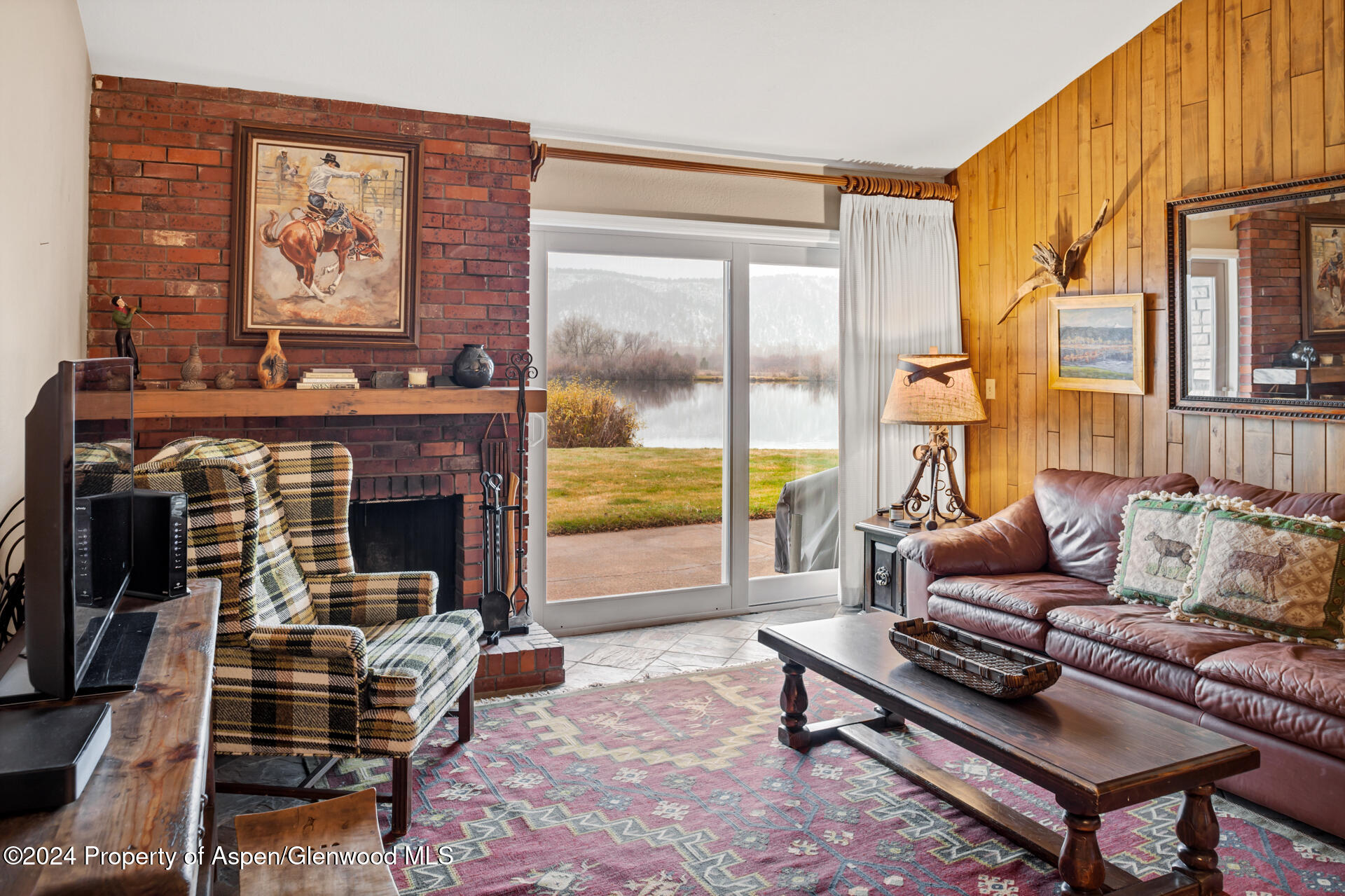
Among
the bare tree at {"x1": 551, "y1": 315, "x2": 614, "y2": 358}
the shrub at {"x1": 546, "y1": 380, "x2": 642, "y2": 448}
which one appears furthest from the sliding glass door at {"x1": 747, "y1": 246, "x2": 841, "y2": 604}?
the bare tree at {"x1": 551, "y1": 315, "x2": 614, "y2": 358}

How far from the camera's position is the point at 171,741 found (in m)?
1.15

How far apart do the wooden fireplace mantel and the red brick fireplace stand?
0.03 m

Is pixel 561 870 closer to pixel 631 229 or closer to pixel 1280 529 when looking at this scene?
pixel 1280 529

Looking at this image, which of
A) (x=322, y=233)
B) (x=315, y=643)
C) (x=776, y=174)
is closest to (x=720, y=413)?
(x=776, y=174)

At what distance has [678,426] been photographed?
461cm

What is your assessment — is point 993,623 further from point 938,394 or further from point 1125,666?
point 938,394

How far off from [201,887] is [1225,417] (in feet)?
12.3

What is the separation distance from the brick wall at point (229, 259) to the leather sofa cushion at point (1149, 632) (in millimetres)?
2418

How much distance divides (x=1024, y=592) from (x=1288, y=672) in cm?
104

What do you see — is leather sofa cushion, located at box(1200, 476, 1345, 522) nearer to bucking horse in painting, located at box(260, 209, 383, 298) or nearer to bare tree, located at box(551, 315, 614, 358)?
bare tree, located at box(551, 315, 614, 358)

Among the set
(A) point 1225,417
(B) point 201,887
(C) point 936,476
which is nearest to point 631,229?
(C) point 936,476

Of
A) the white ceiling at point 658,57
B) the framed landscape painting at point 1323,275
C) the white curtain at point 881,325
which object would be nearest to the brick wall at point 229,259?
the white ceiling at point 658,57

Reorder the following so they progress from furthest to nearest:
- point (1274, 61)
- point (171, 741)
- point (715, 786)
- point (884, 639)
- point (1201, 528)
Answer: point (1274, 61), point (1201, 528), point (884, 639), point (715, 786), point (171, 741)

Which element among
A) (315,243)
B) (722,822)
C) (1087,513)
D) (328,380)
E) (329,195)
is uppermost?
(329,195)
